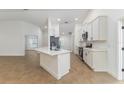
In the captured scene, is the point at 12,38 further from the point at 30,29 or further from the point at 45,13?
the point at 45,13

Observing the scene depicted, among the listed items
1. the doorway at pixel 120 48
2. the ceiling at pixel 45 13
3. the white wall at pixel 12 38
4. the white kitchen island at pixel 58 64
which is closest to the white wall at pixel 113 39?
the doorway at pixel 120 48

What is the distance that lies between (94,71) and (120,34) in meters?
1.91

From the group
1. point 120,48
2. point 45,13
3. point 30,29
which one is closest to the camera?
point 120,48

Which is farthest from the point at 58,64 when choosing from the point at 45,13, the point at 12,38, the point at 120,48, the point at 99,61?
the point at 12,38

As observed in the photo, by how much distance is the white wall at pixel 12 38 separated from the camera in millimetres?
10328

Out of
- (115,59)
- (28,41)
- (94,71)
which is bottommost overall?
(94,71)

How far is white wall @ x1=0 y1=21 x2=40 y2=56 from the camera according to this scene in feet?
33.9

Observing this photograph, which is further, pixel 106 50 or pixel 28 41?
pixel 28 41

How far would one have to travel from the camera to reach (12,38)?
10.4 metres

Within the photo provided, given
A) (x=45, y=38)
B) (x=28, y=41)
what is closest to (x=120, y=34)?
(x=28, y=41)

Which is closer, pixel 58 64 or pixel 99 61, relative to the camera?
pixel 58 64

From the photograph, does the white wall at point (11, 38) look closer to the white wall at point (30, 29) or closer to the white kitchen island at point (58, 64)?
the white wall at point (30, 29)
